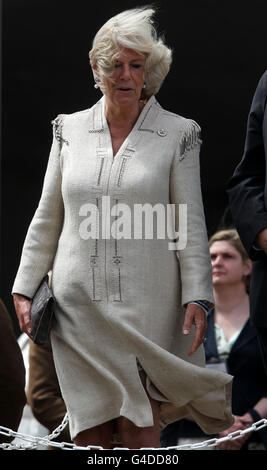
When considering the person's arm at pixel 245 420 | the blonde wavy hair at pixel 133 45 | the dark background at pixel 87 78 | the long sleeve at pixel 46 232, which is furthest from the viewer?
the dark background at pixel 87 78

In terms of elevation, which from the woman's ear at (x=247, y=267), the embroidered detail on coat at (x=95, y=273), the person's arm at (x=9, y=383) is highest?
the embroidered detail on coat at (x=95, y=273)

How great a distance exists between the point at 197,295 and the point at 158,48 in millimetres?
971

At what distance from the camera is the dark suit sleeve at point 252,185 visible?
4039 millimetres

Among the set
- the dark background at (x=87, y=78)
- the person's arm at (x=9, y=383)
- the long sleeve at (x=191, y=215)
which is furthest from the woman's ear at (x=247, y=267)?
the long sleeve at (x=191, y=215)

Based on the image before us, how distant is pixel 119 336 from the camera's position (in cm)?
400

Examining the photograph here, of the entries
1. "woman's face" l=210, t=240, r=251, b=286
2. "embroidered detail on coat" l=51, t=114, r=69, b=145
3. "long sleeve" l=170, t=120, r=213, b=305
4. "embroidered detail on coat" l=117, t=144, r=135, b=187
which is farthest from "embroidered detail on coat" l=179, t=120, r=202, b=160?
"woman's face" l=210, t=240, r=251, b=286

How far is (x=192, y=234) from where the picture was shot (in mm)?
4094

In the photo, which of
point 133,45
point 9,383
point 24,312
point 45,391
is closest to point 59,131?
point 133,45

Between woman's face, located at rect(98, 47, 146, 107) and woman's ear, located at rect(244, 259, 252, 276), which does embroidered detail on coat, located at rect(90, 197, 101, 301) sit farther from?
woman's ear, located at rect(244, 259, 252, 276)

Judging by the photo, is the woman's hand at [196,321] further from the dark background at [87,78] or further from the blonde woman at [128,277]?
the dark background at [87,78]

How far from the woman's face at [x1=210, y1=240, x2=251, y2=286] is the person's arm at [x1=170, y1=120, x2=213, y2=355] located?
1783 mm

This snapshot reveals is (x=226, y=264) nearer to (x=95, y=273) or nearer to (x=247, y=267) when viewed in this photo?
(x=247, y=267)

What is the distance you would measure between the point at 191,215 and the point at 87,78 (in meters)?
3.32
